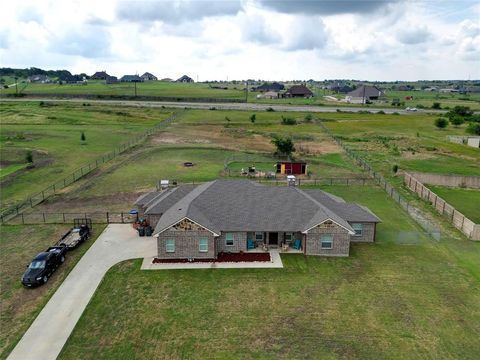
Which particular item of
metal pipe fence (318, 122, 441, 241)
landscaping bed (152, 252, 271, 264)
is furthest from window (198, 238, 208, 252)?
metal pipe fence (318, 122, 441, 241)

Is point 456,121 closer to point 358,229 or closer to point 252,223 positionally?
point 358,229

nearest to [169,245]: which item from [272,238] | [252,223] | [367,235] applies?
[252,223]

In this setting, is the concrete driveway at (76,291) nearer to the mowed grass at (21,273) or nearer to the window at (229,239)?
the mowed grass at (21,273)

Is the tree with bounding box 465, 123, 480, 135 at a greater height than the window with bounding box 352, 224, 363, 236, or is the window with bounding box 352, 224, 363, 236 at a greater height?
the tree with bounding box 465, 123, 480, 135

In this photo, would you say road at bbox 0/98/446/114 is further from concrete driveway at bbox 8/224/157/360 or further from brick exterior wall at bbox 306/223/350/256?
brick exterior wall at bbox 306/223/350/256

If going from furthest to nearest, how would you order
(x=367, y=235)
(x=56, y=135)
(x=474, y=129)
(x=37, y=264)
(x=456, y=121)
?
(x=456, y=121), (x=474, y=129), (x=56, y=135), (x=367, y=235), (x=37, y=264)
